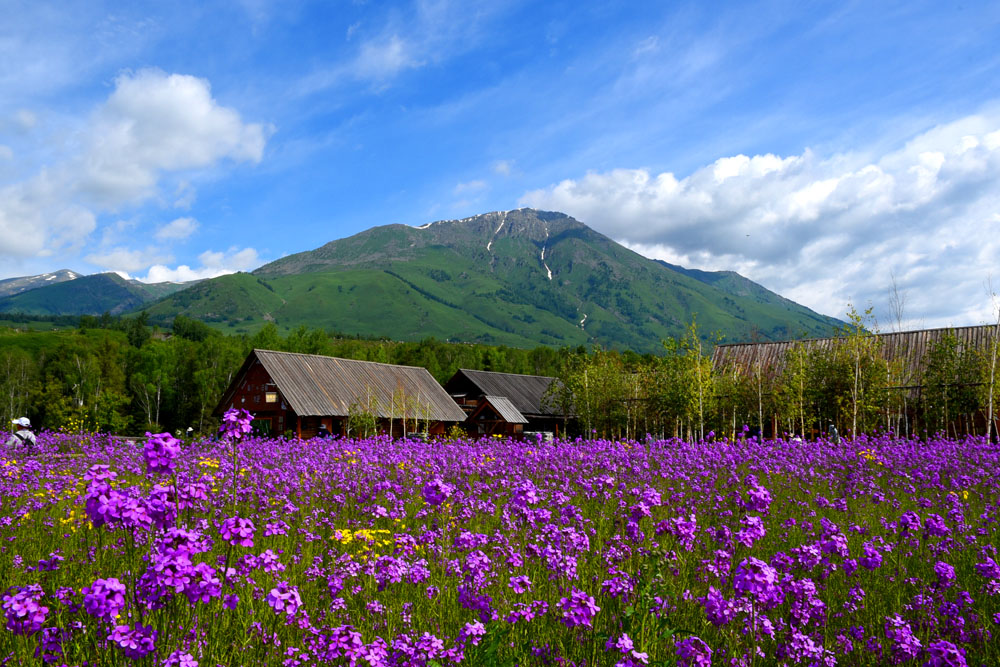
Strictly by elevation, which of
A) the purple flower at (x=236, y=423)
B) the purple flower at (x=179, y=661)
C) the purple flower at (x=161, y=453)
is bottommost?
the purple flower at (x=179, y=661)

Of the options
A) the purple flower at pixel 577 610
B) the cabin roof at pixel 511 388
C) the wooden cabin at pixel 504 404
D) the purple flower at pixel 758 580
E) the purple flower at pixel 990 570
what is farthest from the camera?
the cabin roof at pixel 511 388

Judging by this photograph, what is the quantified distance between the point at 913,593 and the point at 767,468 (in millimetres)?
4935

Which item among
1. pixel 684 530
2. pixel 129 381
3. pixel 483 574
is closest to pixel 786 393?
pixel 684 530

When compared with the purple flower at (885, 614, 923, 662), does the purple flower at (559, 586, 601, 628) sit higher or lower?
higher

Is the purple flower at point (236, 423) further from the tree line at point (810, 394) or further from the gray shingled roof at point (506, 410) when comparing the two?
the gray shingled roof at point (506, 410)

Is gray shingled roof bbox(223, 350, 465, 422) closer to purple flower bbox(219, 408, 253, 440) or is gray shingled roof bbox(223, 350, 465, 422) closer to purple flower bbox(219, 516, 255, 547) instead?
purple flower bbox(219, 408, 253, 440)

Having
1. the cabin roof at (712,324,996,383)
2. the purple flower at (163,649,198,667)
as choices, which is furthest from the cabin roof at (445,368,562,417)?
the purple flower at (163,649,198,667)

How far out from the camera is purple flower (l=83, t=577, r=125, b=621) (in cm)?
245

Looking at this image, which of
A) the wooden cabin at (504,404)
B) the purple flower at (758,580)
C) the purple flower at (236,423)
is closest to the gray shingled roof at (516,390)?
the wooden cabin at (504,404)

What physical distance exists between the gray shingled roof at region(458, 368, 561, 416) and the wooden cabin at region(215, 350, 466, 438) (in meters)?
5.34

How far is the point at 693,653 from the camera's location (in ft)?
9.74

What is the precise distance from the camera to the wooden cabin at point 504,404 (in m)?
47.9

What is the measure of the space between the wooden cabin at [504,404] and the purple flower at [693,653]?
42672mm

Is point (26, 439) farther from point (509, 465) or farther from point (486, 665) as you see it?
point (486, 665)
